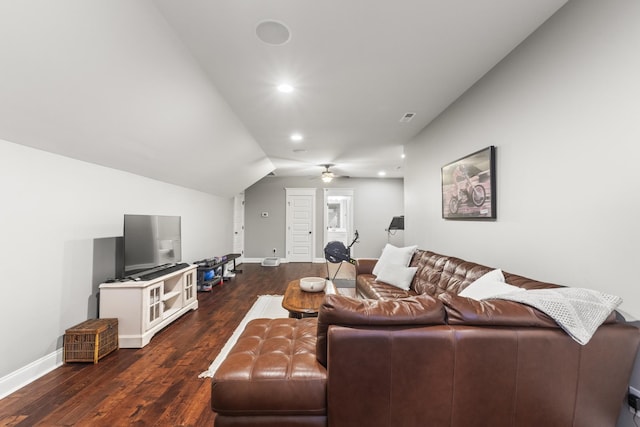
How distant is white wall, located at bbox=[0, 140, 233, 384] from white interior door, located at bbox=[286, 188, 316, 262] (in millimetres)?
4766

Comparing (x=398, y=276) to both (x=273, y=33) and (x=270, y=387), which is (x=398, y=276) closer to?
(x=270, y=387)

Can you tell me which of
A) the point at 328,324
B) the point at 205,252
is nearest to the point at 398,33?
the point at 328,324

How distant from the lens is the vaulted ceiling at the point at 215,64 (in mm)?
1514

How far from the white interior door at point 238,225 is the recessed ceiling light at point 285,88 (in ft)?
16.1

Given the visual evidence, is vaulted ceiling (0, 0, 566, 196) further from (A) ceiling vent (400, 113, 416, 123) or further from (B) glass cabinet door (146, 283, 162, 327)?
(B) glass cabinet door (146, 283, 162, 327)

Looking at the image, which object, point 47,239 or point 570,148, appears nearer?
point 570,148

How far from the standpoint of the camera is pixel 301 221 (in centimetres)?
757

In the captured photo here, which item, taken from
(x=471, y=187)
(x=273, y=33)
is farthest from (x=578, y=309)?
(x=273, y=33)

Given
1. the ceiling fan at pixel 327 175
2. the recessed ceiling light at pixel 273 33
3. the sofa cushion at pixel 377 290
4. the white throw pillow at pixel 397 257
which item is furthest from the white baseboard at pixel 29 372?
the ceiling fan at pixel 327 175

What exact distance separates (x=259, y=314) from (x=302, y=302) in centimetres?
112

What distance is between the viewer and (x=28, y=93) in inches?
64.3

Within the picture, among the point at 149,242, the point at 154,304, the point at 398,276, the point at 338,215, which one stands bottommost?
the point at 154,304

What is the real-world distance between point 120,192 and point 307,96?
2.43 m

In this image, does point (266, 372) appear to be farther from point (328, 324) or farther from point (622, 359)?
point (622, 359)
